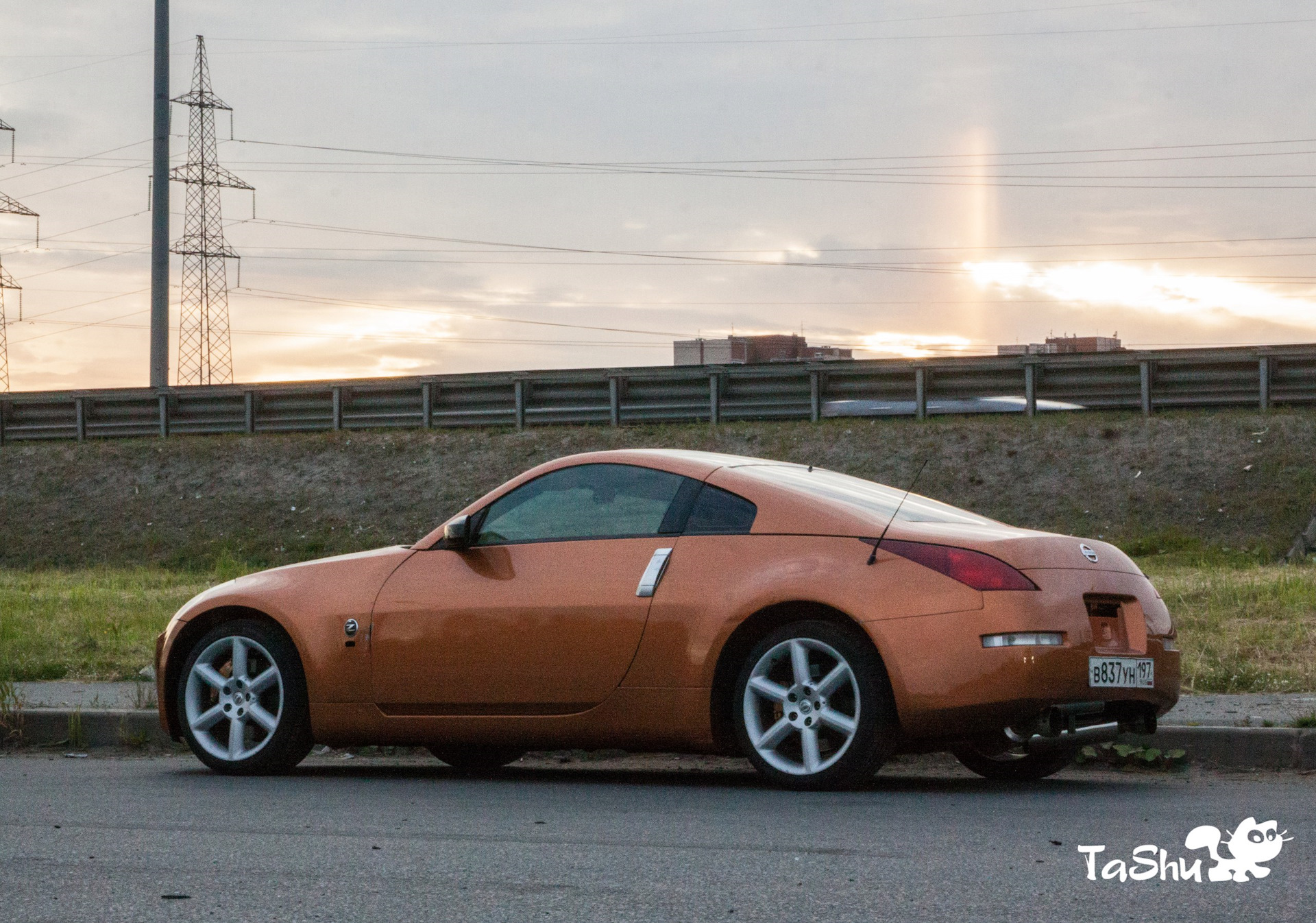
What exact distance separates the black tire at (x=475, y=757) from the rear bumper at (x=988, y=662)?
2174mm

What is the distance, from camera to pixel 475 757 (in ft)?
25.9

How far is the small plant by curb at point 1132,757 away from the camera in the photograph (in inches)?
289

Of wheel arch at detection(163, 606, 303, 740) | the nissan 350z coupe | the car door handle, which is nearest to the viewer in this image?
the nissan 350z coupe

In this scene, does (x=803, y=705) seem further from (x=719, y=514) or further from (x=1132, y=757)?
(x=1132, y=757)

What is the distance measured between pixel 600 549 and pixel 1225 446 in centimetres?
1707

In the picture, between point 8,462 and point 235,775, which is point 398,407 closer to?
point 8,462

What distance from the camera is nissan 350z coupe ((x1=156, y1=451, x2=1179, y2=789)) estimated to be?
6.20m

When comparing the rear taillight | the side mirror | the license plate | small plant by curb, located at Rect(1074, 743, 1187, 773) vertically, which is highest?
the side mirror

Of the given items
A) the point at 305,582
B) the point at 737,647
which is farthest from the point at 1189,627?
the point at 305,582

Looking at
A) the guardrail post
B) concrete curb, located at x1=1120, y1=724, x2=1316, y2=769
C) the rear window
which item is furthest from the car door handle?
the guardrail post

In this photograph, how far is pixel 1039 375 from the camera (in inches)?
963

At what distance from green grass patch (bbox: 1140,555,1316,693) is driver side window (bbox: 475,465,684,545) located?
3.73 metres

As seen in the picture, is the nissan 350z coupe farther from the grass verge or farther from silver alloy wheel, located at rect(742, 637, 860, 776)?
the grass verge

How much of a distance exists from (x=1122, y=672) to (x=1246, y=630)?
491 centimetres
